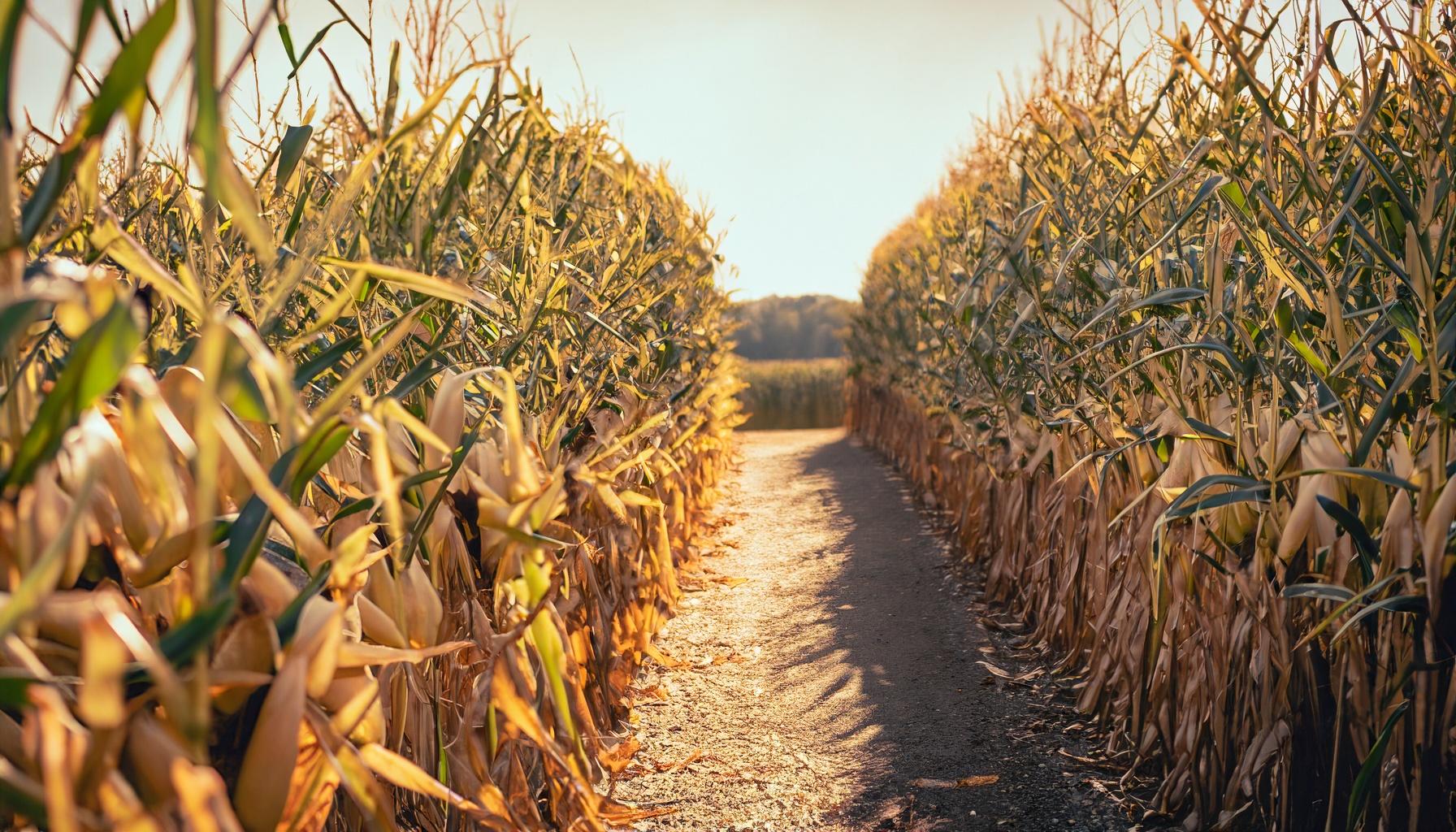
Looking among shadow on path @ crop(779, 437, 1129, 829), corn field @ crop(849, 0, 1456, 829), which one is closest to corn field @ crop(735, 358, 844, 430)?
shadow on path @ crop(779, 437, 1129, 829)

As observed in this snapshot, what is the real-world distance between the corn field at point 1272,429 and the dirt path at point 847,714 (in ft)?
0.88

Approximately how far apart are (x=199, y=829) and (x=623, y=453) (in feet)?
7.89

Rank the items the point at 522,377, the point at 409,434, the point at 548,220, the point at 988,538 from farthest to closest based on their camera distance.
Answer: the point at 988,538 < the point at 548,220 < the point at 522,377 < the point at 409,434

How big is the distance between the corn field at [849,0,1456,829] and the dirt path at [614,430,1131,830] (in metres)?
0.27

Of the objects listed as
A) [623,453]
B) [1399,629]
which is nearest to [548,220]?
[623,453]

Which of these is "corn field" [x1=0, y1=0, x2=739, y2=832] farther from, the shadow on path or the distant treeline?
the distant treeline

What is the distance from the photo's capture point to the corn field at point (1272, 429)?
1.32 meters

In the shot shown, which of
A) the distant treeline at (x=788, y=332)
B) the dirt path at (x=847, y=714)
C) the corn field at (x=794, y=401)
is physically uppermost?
the distant treeline at (x=788, y=332)

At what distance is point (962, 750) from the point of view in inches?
105

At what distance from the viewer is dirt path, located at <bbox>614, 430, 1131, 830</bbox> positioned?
92.6 inches

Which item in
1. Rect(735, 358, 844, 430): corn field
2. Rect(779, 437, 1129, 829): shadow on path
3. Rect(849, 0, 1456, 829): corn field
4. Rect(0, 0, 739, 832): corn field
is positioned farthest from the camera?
Rect(735, 358, 844, 430): corn field

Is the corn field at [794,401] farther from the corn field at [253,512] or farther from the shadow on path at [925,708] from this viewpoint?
the corn field at [253,512]

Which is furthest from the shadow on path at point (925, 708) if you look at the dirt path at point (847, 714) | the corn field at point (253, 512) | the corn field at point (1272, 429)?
the corn field at point (253, 512)

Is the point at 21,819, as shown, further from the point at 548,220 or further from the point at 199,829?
the point at 548,220
